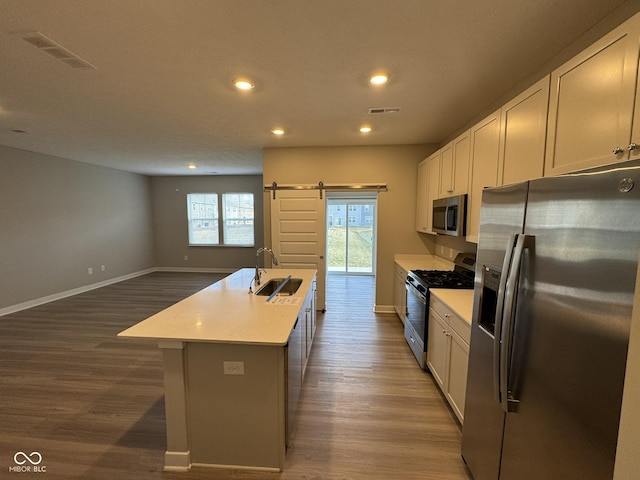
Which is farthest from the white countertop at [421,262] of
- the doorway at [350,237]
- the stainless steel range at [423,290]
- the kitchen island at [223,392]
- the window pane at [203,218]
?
the window pane at [203,218]

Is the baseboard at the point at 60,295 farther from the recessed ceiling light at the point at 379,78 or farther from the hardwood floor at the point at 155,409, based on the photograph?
the recessed ceiling light at the point at 379,78

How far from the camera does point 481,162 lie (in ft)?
7.66

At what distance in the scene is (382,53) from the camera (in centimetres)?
187

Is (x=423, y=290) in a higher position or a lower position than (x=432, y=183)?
lower

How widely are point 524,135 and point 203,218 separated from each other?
7.62m

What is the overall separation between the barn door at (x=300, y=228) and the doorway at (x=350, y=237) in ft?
10.3

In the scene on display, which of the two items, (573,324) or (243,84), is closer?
(573,324)

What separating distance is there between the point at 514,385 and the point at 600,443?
0.37 metres

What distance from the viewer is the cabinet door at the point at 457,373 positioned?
1.94m

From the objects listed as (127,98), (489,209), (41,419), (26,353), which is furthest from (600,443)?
(26,353)

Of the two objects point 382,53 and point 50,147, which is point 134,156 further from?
point 382,53

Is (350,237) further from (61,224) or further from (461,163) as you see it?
(61,224)

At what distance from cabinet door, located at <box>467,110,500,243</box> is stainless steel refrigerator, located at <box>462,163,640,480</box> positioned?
86 cm

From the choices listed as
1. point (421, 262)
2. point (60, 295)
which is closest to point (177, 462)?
point (421, 262)
